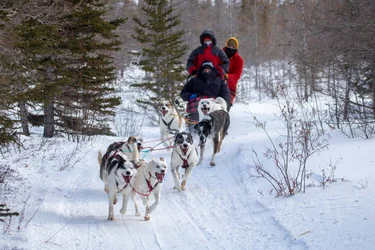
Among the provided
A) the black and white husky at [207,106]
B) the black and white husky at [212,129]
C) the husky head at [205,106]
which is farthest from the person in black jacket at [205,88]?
the black and white husky at [212,129]

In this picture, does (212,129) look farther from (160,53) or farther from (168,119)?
(160,53)

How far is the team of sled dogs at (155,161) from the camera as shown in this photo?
5571mm

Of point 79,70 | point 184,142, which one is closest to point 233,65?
point 79,70

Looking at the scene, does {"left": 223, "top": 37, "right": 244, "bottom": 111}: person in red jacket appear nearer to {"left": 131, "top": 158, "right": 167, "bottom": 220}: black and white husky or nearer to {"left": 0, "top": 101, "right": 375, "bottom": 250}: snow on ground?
{"left": 0, "top": 101, "right": 375, "bottom": 250}: snow on ground

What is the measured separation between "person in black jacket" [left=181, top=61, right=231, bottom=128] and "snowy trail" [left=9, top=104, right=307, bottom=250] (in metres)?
3.53

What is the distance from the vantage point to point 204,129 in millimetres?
8586

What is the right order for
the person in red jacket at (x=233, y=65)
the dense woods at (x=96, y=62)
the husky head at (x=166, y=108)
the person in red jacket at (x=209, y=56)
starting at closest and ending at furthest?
the dense woods at (x=96, y=62)
the husky head at (x=166, y=108)
the person in red jacket at (x=209, y=56)
the person in red jacket at (x=233, y=65)

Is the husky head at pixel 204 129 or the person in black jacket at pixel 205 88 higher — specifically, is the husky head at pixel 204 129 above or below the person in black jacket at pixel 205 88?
below

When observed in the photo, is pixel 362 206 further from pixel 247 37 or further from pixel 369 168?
pixel 247 37

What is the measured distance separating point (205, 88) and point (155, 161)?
5.36 m

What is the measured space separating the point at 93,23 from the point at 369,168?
8596 mm

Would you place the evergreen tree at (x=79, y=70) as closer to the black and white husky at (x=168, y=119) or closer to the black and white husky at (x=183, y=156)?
the black and white husky at (x=168, y=119)

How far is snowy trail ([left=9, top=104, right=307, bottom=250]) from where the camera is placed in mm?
4766

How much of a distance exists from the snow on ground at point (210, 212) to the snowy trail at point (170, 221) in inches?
0.5
